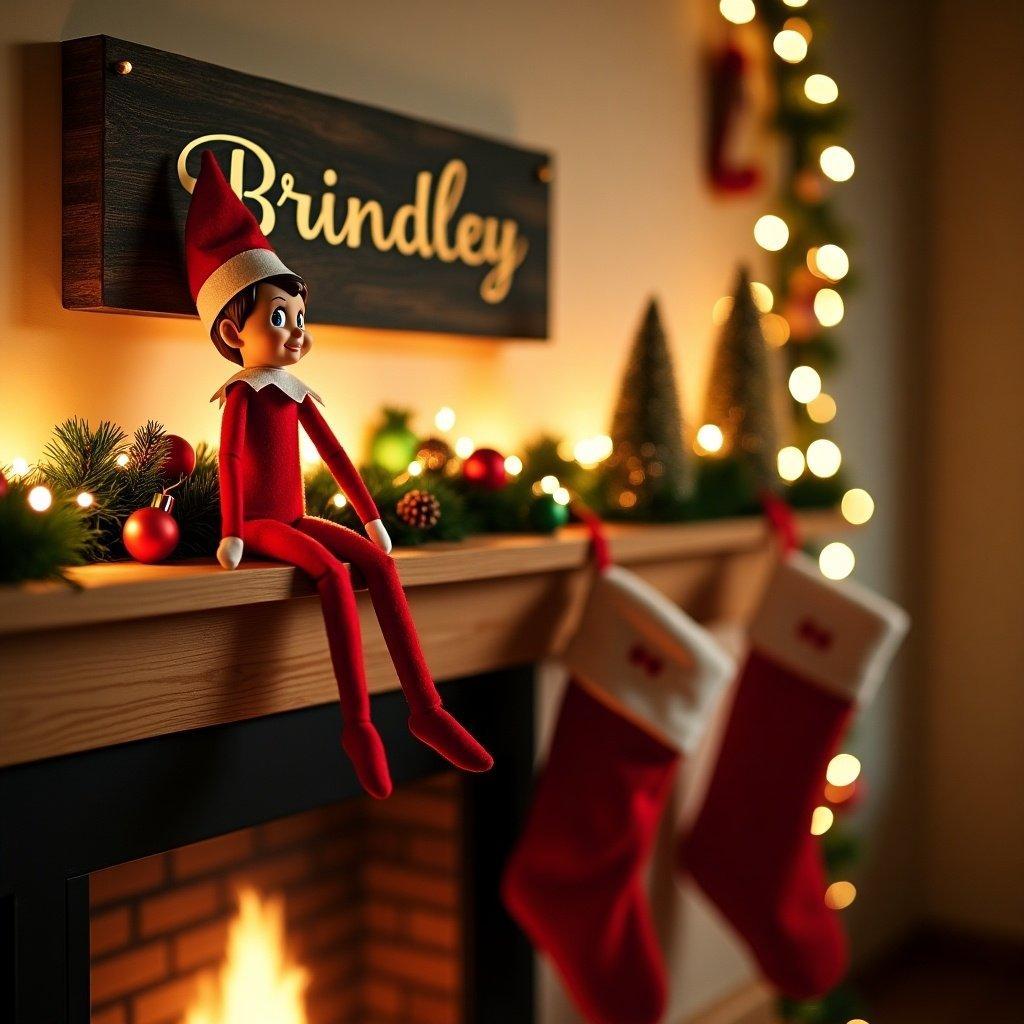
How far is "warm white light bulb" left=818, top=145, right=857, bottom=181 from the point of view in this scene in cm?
270

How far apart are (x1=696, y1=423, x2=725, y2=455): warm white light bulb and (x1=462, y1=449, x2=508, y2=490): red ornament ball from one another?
0.70m

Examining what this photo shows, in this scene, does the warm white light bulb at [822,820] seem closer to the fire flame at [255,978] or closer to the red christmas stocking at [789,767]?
the red christmas stocking at [789,767]

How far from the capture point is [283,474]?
135 cm

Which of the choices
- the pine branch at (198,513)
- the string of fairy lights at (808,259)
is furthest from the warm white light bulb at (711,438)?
the pine branch at (198,513)

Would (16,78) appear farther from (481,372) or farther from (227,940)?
(227,940)

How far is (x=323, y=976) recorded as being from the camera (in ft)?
6.19

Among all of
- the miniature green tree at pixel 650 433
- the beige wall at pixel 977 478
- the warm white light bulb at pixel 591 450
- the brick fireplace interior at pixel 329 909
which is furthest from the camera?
the beige wall at pixel 977 478

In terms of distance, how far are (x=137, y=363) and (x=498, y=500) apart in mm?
529

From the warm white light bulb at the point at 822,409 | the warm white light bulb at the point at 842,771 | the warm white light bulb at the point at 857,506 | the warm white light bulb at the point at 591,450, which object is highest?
the warm white light bulb at the point at 822,409

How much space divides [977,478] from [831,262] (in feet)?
2.60

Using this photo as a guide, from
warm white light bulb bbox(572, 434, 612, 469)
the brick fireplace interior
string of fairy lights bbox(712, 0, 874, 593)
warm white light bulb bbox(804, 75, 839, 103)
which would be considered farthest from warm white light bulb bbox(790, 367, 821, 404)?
the brick fireplace interior

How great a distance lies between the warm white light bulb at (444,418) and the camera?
5.91ft

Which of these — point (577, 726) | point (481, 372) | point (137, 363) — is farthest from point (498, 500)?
point (137, 363)

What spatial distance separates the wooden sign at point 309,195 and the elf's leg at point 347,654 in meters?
0.32
